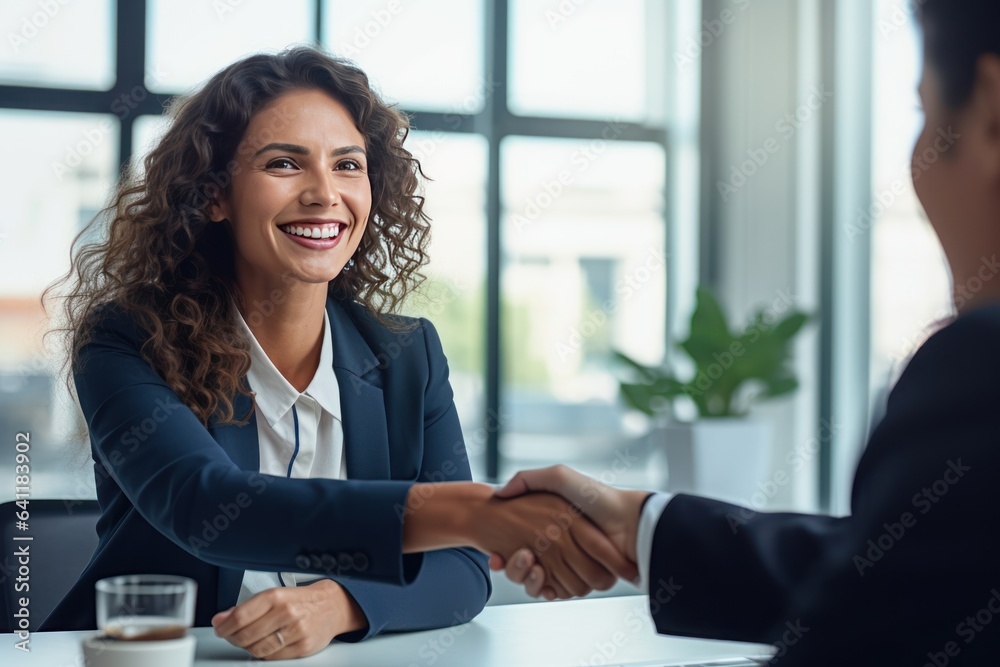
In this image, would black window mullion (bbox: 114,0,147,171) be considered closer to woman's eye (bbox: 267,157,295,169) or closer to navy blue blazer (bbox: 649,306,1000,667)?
woman's eye (bbox: 267,157,295,169)

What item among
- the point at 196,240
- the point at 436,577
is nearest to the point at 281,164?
the point at 196,240

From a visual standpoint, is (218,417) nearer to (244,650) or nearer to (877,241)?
(244,650)

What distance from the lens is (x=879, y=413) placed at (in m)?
0.85

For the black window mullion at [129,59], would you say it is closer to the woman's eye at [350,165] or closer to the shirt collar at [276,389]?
the woman's eye at [350,165]

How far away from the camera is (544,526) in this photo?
4.65 feet

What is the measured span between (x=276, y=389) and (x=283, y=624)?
1.94 feet

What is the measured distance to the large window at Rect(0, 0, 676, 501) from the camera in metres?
4.29

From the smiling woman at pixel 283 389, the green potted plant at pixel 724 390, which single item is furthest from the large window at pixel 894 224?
the smiling woman at pixel 283 389

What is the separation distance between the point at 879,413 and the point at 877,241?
3.94m

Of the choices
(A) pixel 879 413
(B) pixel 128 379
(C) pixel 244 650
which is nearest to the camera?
(A) pixel 879 413

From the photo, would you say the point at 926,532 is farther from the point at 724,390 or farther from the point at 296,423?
the point at 724,390

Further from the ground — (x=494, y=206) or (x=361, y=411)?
Answer: (x=494, y=206)

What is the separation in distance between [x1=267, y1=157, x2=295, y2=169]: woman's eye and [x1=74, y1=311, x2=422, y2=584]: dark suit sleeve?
49 cm

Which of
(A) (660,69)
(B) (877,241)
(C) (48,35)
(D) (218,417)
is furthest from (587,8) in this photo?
Answer: (D) (218,417)
